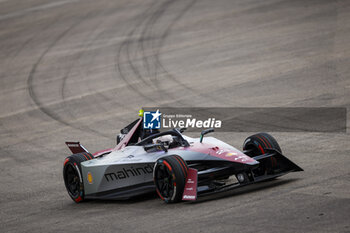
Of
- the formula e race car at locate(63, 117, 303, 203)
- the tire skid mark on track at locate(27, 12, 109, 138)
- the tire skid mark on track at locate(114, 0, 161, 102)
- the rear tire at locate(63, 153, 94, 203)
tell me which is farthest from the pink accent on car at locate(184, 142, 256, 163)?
the tire skid mark on track at locate(114, 0, 161, 102)

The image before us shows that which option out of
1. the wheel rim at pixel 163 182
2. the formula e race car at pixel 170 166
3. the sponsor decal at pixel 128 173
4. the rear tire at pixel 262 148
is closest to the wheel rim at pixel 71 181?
the formula e race car at pixel 170 166

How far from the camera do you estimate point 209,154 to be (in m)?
11.5

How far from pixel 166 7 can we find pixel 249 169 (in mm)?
28242

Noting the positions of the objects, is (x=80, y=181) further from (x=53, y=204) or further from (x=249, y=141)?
(x=249, y=141)

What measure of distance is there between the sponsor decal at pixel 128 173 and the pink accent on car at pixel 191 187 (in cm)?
120

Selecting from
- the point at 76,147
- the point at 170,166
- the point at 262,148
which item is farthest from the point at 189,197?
the point at 76,147

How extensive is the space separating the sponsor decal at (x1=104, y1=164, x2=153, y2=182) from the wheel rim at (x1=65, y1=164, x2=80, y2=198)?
935 mm

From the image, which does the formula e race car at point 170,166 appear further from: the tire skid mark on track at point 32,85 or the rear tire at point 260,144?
the tire skid mark on track at point 32,85

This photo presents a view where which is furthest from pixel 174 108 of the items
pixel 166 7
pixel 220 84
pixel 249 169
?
pixel 166 7

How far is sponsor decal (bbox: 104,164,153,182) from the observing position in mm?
12070

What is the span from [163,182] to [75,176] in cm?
259

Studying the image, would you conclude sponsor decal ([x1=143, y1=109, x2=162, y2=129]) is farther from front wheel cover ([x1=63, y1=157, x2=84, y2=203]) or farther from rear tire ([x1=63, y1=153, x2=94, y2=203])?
front wheel cover ([x1=63, y1=157, x2=84, y2=203])

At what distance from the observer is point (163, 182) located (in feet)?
37.2

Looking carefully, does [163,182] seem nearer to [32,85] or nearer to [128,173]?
[128,173]
